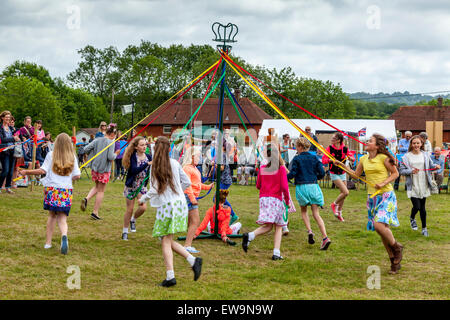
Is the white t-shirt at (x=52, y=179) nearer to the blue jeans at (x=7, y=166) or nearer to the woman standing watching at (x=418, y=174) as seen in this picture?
the blue jeans at (x=7, y=166)

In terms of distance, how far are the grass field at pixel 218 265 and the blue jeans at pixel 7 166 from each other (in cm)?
167

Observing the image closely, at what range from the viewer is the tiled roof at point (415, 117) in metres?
52.6

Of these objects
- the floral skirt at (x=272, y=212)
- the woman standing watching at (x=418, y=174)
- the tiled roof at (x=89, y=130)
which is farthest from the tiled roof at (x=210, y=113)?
the floral skirt at (x=272, y=212)

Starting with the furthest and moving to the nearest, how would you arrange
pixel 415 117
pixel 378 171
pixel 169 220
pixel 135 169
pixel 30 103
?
pixel 415 117
pixel 30 103
pixel 135 169
pixel 378 171
pixel 169 220

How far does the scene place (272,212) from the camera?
6152mm

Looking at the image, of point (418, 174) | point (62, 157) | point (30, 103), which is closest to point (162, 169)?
point (62, 157)

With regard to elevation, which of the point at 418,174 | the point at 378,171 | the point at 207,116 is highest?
the point at 207,116

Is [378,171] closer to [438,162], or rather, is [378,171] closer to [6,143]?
[6,143]

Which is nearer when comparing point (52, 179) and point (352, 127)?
point (52, 179)

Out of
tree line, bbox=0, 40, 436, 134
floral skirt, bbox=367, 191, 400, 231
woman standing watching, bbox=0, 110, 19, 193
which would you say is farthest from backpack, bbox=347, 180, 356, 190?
tree line, bbox=0, 40, 436, 134

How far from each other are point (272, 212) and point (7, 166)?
275 inches
